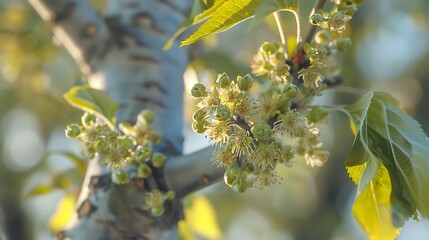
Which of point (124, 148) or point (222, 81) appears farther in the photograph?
point (124, 148)

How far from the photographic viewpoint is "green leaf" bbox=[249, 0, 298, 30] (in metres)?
1.02

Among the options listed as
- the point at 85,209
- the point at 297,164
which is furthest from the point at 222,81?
the point at 297,164

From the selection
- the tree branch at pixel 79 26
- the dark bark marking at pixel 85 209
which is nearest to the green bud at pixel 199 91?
the dark bark marking at pixel 85 209

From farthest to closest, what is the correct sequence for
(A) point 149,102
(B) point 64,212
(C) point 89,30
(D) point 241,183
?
1. (B) point 64,212
2. (C) point 89,30
3. (A) point 149,102
4. (D) point 241,183

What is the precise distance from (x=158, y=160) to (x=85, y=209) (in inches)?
6.9

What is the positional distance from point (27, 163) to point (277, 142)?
20.9 feet

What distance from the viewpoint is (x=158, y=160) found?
129 centimetres

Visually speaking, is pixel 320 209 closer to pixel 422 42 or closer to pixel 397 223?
pixel 422 42

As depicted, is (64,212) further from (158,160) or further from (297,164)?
(297,164)

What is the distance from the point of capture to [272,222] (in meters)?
7.19

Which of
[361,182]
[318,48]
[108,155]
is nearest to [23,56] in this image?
[108,155]

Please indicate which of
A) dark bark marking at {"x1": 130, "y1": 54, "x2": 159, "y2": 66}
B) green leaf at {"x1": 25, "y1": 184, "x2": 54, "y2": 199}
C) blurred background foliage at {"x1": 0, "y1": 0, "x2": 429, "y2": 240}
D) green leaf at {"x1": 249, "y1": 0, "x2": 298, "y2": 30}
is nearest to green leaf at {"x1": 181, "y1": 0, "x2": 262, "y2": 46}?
green leaf at {"x1": 249, "y1": 0, "x2": 298, "y2": 30}

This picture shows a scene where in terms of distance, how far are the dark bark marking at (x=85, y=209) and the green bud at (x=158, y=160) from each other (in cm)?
14

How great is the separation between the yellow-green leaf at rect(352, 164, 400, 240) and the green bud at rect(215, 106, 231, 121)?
223mm
